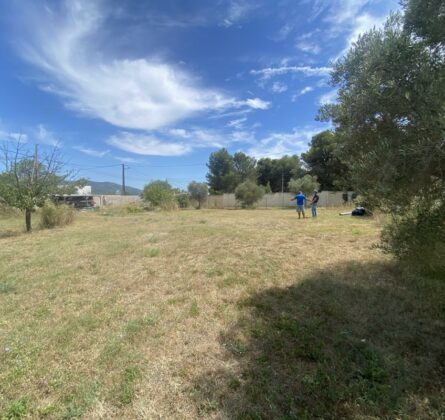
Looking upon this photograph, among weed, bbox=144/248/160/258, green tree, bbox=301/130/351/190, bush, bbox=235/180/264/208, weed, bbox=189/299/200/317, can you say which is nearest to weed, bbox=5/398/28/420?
weed, bbox=189/299/200/317

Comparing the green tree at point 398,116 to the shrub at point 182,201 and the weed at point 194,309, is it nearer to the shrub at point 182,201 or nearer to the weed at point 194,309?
the weed at point 194,309

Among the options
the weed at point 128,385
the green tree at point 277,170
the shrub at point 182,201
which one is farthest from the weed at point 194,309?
the green tree at point 277,170

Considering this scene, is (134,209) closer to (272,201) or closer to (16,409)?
(272,201)

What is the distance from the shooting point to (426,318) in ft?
10.5

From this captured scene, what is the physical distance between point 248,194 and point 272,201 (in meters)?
4.69

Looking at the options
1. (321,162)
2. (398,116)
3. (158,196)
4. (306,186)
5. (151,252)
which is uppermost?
(321,162)

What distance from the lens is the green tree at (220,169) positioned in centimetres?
4378

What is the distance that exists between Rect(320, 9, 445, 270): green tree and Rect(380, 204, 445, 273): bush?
18mm

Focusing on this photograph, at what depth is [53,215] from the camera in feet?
41.6

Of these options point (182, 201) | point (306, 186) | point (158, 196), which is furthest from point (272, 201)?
point (158, 196)

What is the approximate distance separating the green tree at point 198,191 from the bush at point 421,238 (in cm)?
2513

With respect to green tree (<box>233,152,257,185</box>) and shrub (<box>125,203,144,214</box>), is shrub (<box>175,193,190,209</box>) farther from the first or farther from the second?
green tree (<box>233,152,257,185</box>)

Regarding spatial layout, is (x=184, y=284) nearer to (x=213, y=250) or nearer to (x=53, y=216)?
(x=213, y=250)

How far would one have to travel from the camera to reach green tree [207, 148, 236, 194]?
1724 inches
